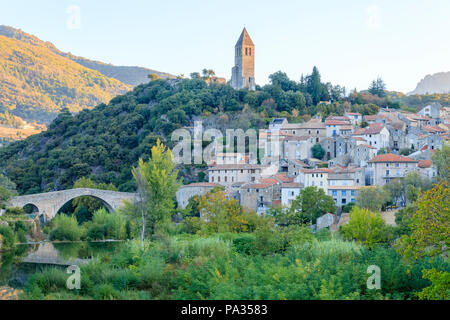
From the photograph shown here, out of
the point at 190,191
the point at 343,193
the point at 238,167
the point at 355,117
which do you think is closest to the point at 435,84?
the point at 355,117

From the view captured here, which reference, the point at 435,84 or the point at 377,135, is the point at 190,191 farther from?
the point at 435,84

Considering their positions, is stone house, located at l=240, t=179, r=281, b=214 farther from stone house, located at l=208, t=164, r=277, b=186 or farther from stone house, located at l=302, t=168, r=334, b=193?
stone house, located at l=208, t=164, r=277, b=186

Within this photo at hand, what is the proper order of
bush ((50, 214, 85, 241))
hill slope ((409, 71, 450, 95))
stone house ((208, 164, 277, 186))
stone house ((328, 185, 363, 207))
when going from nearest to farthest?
bush ((50, 214, 85, 241)) < stone house ((328, 185, 363, 207)) < stone house ((208, 164, 277, 186)) < hill slope ((409, 71, 450, 95))

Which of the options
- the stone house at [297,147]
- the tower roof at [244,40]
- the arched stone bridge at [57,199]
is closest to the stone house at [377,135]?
the stone house at [297,147]

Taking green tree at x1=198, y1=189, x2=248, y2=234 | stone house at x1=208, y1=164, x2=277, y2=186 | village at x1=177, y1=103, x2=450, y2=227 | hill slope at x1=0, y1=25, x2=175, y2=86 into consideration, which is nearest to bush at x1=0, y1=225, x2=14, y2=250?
green tree at x1=198, y1=189, x2=248, y2=234

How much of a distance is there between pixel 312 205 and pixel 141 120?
107 feet

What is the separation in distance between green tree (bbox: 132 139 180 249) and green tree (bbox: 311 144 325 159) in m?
23.4

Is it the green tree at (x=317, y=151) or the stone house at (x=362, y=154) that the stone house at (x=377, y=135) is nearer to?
the stone house at (x=362, y=154)

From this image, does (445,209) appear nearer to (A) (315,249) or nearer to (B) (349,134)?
(A) (315,249)

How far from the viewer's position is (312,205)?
32188 millimetres

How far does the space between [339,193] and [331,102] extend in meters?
27.9

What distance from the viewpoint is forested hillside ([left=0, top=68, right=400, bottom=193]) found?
5203cm

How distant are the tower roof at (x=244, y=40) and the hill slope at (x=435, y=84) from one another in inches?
1877

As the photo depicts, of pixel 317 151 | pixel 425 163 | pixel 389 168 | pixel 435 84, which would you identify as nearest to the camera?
pixel 425 163
